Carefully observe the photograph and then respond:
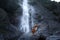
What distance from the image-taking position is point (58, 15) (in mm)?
18844

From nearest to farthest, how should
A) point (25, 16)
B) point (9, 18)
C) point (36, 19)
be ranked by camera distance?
point (9, 18), point (36, 19), point (25, 16)

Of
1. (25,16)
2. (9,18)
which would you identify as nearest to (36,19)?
(25,16)

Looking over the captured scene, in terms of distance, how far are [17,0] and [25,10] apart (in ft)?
6.08

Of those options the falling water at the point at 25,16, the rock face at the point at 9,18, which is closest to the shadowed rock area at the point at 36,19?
the rock face at the point at 9,18

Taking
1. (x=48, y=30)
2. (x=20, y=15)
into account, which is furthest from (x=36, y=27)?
(x=20, y=15)

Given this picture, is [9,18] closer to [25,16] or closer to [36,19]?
[25,16]

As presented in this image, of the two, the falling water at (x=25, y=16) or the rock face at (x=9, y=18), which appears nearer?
the rock face at (x=9, y=18)

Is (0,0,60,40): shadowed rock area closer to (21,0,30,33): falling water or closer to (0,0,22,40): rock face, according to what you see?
(0,0,22,40): rock face

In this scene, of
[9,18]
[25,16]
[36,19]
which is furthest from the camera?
[25,16]

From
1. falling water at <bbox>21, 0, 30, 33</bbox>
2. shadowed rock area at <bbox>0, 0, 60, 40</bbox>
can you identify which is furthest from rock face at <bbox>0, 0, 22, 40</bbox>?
falling water at <bbox>21, 0, 30, 33</bbox>

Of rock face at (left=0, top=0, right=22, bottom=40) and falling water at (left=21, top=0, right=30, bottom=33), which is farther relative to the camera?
falling water at (left=21, top=0, right=30, bottom=33)

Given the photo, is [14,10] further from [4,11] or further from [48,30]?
[48,30]

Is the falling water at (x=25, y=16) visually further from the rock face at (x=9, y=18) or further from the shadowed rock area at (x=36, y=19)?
the rock face at (x=9, y=18)

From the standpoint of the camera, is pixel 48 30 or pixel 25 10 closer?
pixel 48 30
